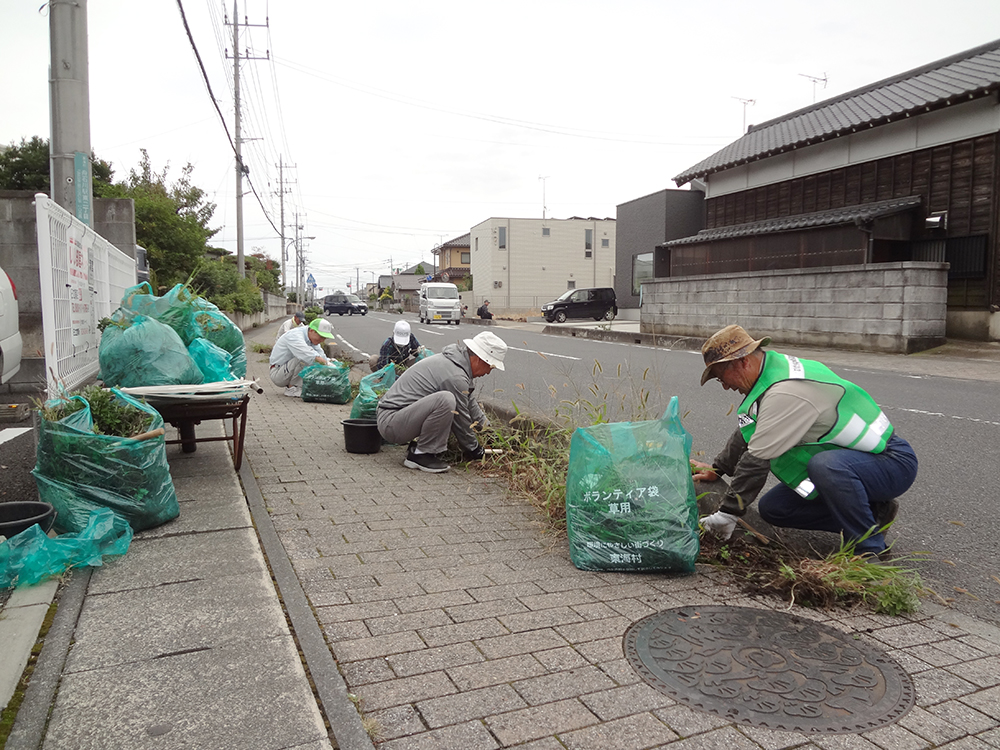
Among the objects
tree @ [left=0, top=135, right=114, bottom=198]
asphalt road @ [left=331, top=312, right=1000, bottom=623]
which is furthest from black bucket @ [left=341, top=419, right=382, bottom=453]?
tree @ [left=0, top=135, right=114, bottom=198]

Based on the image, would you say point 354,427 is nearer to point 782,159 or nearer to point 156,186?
point 782,159

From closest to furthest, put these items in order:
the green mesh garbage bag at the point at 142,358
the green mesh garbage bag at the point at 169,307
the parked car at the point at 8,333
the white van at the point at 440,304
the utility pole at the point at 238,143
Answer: the green mesh garbage bag at the point at 142,358
the green mesh garbage bag at the point at 169,307
the parked car at the point at 8,333
the utility pole at the point at 238,143
the white van at the point at 440,304

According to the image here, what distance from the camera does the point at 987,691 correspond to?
2.34 metres

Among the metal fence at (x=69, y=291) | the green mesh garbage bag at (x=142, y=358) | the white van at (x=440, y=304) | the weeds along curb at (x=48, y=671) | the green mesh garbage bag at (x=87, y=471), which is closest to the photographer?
the weeds along curb at (x=48, y=671)

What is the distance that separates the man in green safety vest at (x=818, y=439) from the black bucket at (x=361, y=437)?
3.17 metres

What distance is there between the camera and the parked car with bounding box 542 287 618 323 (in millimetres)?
34469

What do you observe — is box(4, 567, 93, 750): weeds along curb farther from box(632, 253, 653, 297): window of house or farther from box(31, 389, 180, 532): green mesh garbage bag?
box(632, 253, 653, 297): window of house

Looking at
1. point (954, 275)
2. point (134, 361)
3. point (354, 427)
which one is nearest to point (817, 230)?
point (954, 275)

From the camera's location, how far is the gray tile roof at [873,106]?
50.1 feet

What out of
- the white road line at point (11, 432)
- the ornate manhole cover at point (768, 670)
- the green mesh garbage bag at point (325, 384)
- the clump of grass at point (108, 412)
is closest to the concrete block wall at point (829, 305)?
the green mesh garbage bag at point (325, 384)

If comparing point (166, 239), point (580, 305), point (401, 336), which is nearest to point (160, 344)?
point (401, 336)

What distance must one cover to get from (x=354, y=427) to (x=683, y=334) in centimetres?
1641

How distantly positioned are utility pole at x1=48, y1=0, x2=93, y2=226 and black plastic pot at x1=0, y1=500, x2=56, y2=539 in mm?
4149

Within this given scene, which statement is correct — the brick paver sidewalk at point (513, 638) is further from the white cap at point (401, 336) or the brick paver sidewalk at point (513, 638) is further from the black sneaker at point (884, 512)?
the white cap at point (401, 336)
